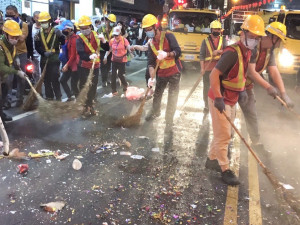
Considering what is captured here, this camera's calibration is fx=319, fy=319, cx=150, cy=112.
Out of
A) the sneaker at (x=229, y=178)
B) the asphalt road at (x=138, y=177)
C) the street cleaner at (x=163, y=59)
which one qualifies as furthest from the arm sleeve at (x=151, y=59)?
the sneaker at (x=229, y=178)

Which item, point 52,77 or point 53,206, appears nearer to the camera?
point 53,206

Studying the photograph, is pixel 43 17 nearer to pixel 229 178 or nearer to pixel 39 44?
pixel 39 44

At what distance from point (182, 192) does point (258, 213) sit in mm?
886

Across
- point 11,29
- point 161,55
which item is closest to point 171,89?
point 161,55

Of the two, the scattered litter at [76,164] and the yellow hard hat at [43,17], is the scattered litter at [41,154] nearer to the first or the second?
the scattered litter at [76,164]

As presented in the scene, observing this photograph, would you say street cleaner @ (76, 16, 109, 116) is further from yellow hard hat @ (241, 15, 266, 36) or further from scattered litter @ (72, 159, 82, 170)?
yellow hard hat @ (241, 15, 266, 36)

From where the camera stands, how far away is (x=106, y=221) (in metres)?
3.21

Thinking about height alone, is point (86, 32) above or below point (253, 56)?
above

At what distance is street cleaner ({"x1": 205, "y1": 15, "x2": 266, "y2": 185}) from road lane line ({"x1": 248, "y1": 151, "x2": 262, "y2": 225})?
0.75 ft

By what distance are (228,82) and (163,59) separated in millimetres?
2352

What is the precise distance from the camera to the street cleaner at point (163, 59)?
19.1 feet

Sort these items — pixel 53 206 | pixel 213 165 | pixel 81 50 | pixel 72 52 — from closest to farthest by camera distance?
pixel 53 206 < pixel 213 165 < pixel 81 50 < pixel 72 52

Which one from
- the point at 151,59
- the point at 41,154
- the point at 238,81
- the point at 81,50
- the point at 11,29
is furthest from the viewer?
the point at 81,50

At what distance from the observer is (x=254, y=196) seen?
12.6 feet
